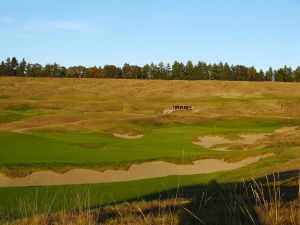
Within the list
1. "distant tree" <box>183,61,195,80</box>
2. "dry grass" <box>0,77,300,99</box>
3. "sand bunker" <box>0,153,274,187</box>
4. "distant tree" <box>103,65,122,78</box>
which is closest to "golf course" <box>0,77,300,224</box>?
"sand bunker" <box>0,153,274,187</box>

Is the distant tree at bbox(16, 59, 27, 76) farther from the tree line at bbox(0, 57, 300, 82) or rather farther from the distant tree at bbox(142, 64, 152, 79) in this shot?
the distant tree at bbox(142, 64, 152, 79)

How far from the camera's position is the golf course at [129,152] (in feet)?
63.9

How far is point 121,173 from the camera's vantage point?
2641cm

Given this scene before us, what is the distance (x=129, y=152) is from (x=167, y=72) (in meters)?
149

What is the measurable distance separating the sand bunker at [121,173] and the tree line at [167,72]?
14398 centimetres

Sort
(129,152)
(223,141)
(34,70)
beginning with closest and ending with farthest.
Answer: (129,152), (223,141), (34,70)

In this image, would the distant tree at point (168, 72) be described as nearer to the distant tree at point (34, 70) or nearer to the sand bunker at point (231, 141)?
the distant tree at point (34, 70)

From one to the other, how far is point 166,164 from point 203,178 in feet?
14.0

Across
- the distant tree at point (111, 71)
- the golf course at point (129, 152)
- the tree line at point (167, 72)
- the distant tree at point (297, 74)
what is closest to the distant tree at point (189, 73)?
the tree line at point (167, 72)

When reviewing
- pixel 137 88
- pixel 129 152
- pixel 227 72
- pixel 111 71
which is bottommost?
pixel 129 152

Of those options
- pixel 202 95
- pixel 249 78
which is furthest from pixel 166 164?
pixel 249 78

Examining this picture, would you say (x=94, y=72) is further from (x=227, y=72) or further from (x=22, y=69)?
(x=227, y=72)

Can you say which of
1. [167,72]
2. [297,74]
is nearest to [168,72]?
[167,72]

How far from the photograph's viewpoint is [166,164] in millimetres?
28406
